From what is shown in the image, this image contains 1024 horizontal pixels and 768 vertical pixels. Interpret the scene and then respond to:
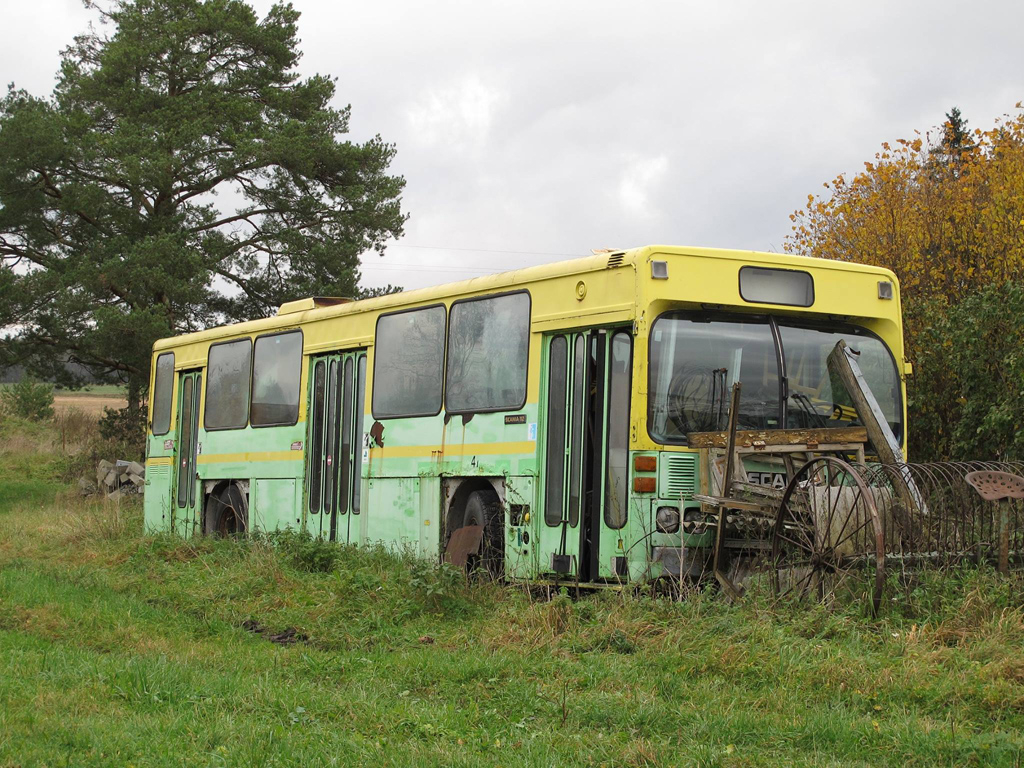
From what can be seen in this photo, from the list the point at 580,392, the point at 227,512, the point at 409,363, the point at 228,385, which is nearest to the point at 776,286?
the point at 580,392

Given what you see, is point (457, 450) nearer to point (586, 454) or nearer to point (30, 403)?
point (586, 454)

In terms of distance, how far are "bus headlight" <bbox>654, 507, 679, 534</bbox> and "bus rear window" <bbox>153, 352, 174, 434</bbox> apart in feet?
33.9

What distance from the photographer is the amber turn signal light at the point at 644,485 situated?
9.28 metres

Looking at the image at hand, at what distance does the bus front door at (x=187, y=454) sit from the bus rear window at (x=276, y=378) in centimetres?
181

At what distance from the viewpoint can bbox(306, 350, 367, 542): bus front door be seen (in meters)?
13.3

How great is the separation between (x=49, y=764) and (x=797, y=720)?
11.4 ft

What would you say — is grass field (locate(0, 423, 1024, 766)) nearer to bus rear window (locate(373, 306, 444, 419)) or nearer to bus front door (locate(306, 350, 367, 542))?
bus rear window (locate(373, 306, 444, 419))

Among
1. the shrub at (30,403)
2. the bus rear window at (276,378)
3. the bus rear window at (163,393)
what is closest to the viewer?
the bus rear window at (276,378)

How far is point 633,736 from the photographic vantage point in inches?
228

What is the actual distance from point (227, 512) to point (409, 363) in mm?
5058

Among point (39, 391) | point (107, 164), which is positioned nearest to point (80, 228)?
point (107, 164)

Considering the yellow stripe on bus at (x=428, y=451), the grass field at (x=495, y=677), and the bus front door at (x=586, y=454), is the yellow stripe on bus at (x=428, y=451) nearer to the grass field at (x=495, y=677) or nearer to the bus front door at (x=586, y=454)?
the bus front door at (x=586, y=454)

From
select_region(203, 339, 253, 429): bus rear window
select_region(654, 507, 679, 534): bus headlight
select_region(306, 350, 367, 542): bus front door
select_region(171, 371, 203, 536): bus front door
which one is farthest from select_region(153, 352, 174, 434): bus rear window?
select_region(654, 507, 679, 534): bus headlight

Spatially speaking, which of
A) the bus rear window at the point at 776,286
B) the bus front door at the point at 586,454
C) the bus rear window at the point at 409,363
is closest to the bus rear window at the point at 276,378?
the bus rear window at the point at 409,363
